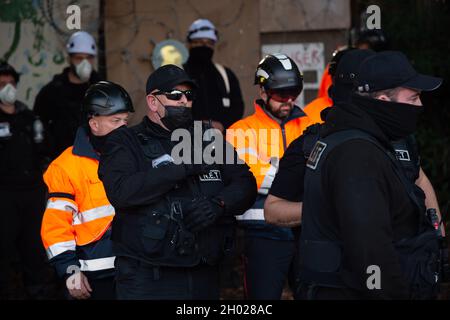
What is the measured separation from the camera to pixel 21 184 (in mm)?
7434

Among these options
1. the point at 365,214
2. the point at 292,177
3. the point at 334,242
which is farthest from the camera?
the point at 292,177

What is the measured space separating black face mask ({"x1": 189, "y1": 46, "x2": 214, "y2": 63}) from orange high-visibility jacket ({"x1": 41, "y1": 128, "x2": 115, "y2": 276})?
268 centimetres

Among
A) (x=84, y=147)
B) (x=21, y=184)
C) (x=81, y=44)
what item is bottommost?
(x=21, y=184)

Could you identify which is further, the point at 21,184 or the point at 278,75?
the point at 21,184

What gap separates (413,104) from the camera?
359cm

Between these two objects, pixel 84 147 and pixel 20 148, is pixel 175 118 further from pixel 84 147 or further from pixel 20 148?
pixel 20 148

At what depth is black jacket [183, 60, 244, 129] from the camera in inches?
292

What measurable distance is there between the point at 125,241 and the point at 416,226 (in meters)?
1.60

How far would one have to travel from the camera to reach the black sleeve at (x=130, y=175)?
4180mm

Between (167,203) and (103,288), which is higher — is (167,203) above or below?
above

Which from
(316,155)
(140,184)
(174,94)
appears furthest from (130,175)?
(316,155)

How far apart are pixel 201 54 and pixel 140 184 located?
3481mm

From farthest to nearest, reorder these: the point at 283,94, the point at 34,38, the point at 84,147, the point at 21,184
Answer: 1. the point at 34,38
2. the point at 21,184
3. the point at 283,94
4. the point at 84,147

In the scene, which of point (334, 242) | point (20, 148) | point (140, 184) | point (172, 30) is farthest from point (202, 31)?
point (334, 242)
